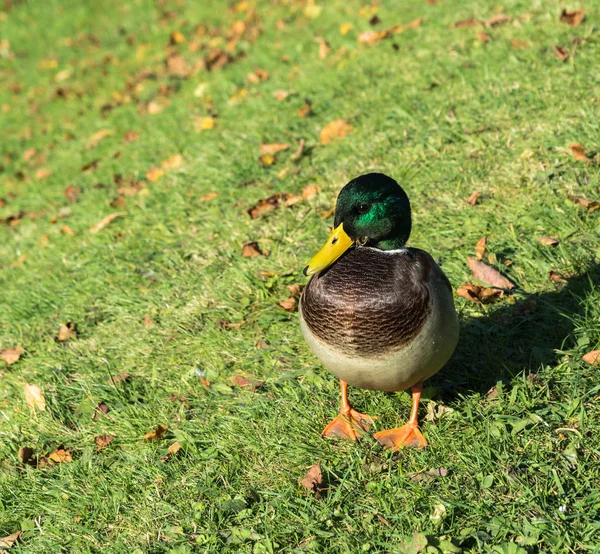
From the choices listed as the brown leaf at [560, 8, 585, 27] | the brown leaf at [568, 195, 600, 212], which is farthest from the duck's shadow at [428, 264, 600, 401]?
the brown leaf at [560, 8, 585, 27]

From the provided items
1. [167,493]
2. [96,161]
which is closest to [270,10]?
[96,161]

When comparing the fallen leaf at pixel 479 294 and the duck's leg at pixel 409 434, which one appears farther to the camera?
the fallen leaf at pixel 479 294

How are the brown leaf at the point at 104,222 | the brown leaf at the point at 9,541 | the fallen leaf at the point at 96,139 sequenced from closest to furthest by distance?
the brown leaf at the point at 9,541, the brown leaf at the point at 104,222, the fallen leaf at the point at 96,139

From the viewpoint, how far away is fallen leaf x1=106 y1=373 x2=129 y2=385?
10.9 ft

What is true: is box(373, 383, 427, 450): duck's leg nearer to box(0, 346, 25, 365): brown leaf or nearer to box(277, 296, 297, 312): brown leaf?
box(277, 296, 297, 312): brown leaf

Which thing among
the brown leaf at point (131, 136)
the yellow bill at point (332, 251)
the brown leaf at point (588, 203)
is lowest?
the brown leaf at point (588, 203)

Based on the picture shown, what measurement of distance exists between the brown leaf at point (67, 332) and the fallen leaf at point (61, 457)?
92cm

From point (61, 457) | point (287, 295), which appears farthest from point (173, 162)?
point (61, 457)

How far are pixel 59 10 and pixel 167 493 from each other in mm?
8569

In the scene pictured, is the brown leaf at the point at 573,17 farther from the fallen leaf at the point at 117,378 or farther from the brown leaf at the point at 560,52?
the fallen leaf at the point at 117,378

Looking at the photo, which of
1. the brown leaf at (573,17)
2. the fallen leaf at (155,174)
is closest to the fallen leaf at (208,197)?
the fallen leaf at (155,174)

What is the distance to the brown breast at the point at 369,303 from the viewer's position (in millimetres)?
2391

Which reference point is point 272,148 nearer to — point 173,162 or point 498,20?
point 173,162

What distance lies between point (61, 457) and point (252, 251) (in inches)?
61.4
